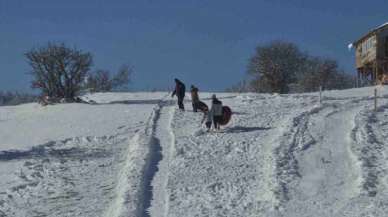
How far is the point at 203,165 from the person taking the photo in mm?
21250

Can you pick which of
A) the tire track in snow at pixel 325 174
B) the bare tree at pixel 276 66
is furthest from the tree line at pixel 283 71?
the tire track in snow at pixel 325 174

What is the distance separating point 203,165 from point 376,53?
35.4 meters

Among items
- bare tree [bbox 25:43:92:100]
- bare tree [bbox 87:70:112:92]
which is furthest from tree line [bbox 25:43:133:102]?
bare tree [bbox 87:70:112:92]

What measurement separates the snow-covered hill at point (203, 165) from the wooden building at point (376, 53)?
20.0 metres

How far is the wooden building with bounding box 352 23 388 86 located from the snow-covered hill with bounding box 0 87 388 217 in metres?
20.0

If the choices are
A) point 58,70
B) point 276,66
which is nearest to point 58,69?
point 58,70

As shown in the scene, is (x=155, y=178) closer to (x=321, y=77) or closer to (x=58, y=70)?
(x=58, y=70)

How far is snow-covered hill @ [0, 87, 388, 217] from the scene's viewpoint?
17125mm

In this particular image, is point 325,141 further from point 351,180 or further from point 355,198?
point 355,198

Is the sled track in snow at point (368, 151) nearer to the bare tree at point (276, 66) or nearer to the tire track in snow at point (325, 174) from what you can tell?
the tire track in snow at point (325, 174)

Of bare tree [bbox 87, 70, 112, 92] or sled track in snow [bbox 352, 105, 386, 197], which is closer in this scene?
sled track in snow [bbox 352, 105, 386, 197]

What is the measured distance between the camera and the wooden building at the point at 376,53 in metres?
53.2

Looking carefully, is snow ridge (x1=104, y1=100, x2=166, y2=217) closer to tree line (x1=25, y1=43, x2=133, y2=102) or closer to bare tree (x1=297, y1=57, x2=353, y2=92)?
tree line (x1=25, y1=43, x2=133, y2=102)

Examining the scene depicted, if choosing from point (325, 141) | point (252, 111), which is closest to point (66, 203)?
point (325, 141)
